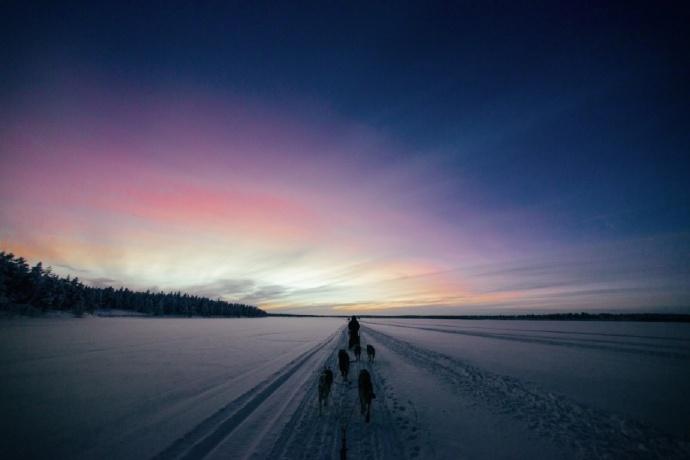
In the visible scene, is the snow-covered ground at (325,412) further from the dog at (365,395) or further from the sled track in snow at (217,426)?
the dog at (365,395)

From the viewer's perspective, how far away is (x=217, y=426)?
22.2ft

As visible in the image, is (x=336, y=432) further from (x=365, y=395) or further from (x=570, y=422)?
(x=570, y=422)

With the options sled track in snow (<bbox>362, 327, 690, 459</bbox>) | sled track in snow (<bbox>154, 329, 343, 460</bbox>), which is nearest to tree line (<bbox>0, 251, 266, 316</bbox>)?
sled track in snow (<bbox>154, 329, 343, 460</bbox>)

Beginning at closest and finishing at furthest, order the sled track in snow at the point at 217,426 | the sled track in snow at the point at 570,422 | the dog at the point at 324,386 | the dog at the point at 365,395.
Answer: the sled track in snow at the point at 217,426 < the sled track in snow at the point at 570,422 < the dog at the point at 365,395 < the dog at the point at 324,386

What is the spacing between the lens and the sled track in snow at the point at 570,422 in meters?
6.41

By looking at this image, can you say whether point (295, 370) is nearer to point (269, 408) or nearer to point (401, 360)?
point (269, 408)

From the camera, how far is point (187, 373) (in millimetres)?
12617

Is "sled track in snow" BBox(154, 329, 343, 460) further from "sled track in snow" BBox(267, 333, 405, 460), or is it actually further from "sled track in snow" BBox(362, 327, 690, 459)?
"sled track in snow" BBox(362, 327, 690, 459)

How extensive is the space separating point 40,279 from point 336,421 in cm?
7358

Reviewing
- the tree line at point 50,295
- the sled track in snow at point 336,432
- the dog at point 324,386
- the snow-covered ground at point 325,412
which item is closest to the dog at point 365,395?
the sled track in snow at point 336,432

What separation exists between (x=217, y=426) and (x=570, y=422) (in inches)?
367

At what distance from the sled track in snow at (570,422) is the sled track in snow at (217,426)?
7170 mm

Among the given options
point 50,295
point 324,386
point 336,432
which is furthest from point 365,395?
point 50,295

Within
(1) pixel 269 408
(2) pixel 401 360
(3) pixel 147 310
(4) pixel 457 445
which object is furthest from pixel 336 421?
(3) pixel 147 310
